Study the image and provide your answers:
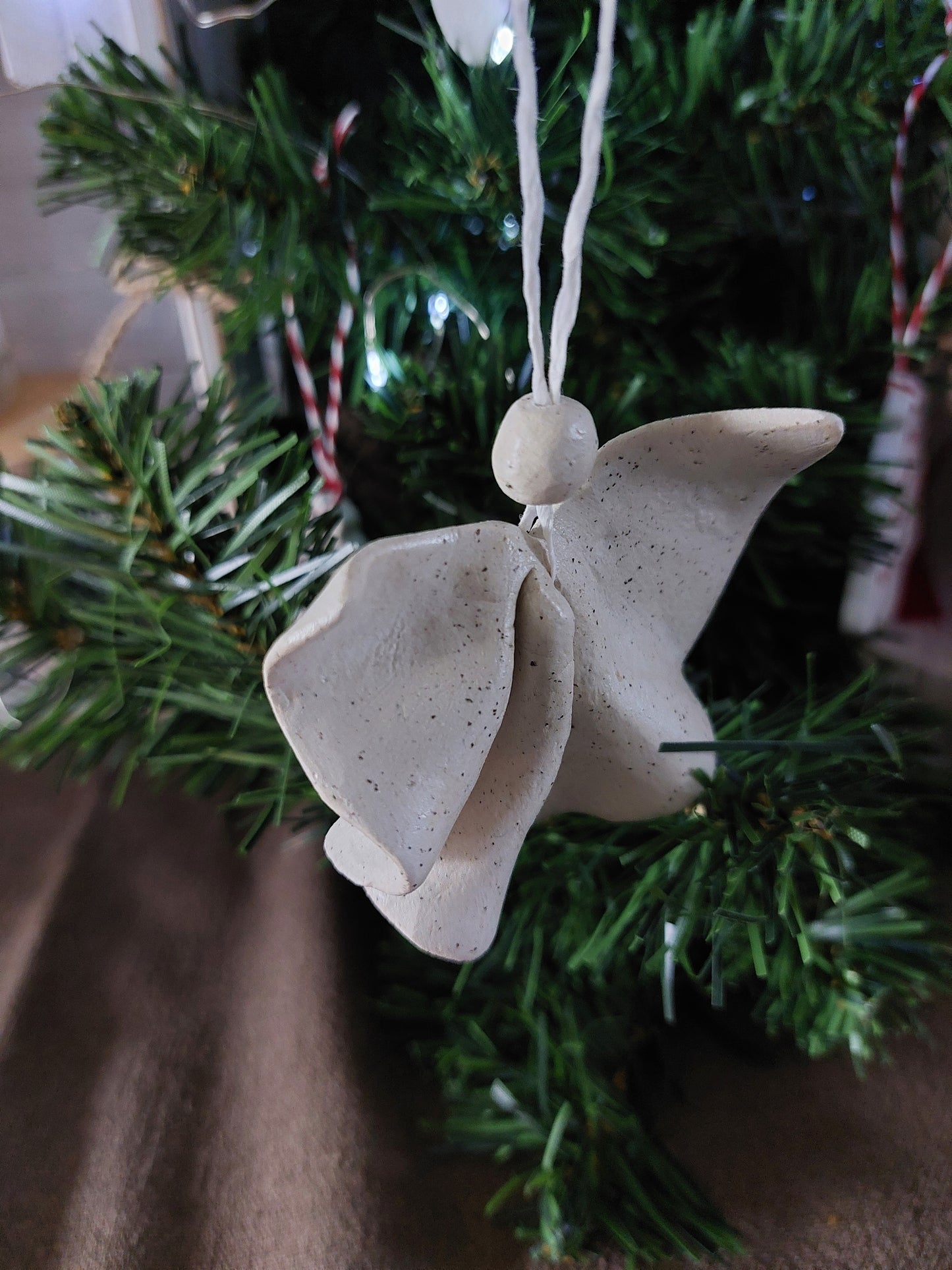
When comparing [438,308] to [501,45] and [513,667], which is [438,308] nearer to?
[501,45]

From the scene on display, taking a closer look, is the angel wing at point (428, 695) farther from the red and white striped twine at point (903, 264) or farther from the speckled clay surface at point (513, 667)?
the red and white striped twine at point (903, 264)

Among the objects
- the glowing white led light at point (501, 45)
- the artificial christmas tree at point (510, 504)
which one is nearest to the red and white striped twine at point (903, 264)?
the artificial christmas tree at point (510, 504)

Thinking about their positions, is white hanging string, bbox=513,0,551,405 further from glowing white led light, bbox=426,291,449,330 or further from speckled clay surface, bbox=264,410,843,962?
glowing white led light, bbox=426,291,449,330

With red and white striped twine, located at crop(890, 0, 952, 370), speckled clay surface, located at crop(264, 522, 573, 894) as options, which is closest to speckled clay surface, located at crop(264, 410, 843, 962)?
speckled clay surface, located at crop(264, 522, 573, 894)

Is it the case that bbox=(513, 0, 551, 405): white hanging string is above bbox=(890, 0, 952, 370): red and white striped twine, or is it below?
→ above

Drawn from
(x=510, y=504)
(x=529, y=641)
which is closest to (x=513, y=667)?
(x=529, y=641)

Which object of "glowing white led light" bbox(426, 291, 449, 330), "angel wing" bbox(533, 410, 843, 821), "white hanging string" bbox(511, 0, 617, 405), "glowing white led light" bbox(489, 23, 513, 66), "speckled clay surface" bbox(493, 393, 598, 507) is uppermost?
"glowing white led light" bbox(489, 23, 513, 66)
